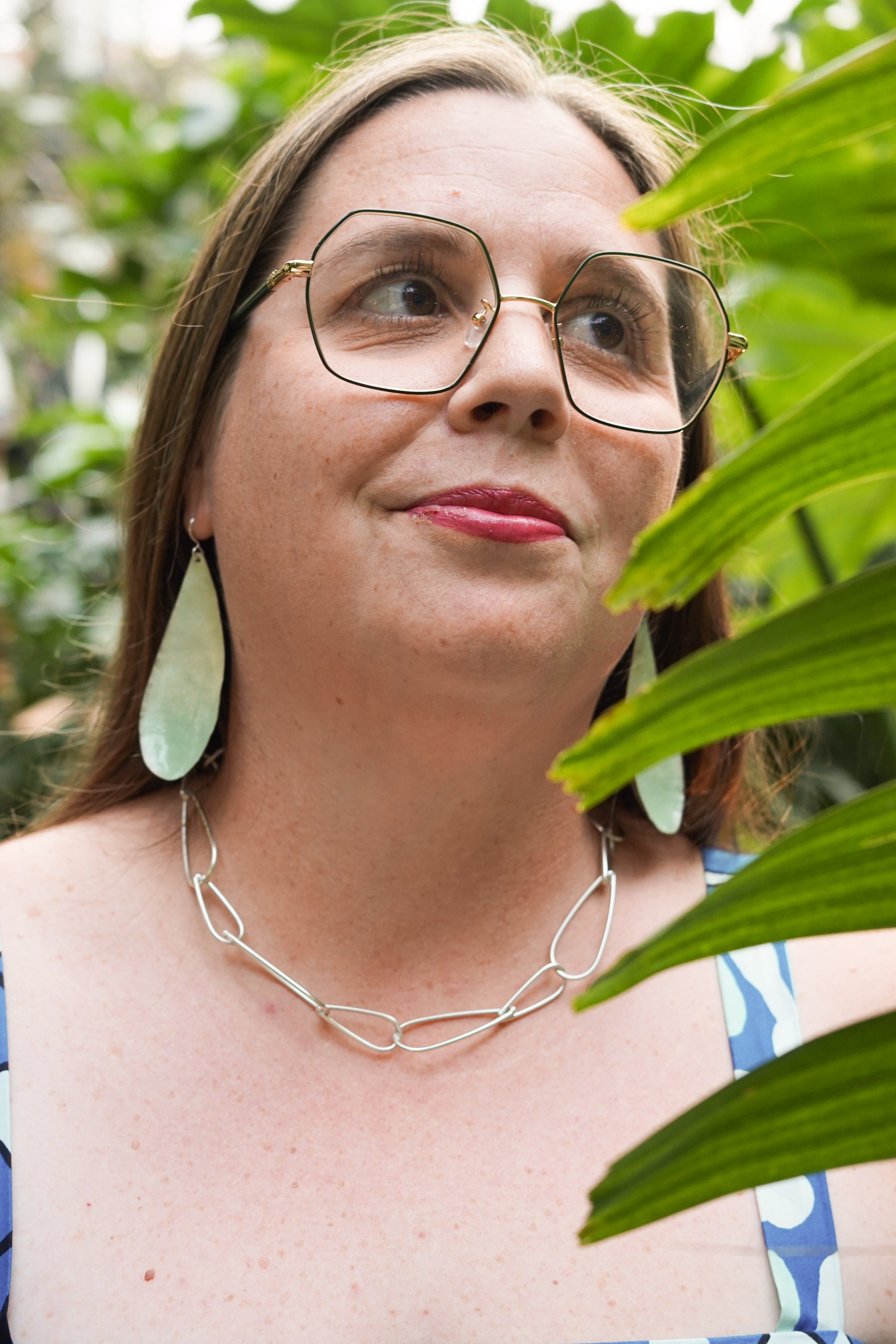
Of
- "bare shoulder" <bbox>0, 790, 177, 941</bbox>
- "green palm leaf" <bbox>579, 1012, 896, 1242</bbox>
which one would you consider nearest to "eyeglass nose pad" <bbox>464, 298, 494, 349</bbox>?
"bare shoulder" <bbox>0, 790, 177, 941</bbox>

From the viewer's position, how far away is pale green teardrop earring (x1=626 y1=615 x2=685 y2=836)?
1.34 metres

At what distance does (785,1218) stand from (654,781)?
50cm

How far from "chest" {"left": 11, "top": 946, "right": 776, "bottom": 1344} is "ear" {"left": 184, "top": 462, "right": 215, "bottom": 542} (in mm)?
498

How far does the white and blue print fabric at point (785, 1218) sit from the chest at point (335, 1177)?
0.02 meters

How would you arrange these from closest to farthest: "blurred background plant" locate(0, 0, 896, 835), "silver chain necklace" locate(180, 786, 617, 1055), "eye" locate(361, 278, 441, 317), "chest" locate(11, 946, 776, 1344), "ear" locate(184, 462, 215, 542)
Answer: "chest" locate(11, 946, 776, 1344) < "eye" locate(361, 278, 441, 317) < "silver chain necklace" locate(180, 786, 617, 1055) < "ear" locate(184, 462, 215, 542) < "blurred background plant" locate(0, 0, 896, 835)

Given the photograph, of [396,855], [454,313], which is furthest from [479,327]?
[396,855]

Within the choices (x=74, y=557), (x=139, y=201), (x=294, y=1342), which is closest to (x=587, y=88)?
(x=294, y=1342)

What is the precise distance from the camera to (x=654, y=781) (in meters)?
1.35

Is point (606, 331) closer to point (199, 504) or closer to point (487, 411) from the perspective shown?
point (487, 411)

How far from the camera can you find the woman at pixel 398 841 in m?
0.98

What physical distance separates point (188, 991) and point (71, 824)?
1.03ft

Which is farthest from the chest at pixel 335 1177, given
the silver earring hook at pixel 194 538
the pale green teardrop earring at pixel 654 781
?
the silver earring hook at pixel 194 538

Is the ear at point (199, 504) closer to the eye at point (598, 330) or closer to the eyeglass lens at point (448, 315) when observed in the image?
the eyeglass lens at point (448, 315)

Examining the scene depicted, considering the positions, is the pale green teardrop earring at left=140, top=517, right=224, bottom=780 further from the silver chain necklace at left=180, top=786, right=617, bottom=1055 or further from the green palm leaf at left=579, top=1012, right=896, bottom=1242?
the green palm leaf at left=579, top=1012, right=896, bottom=1242
